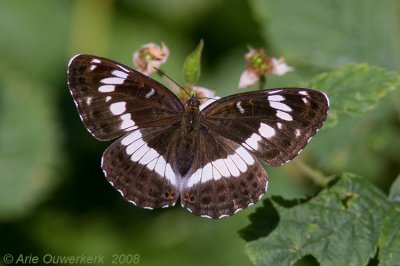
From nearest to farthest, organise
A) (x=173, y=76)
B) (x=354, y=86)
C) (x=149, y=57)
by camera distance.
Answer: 1. (x=354, y=86)
2. (x=149, y=57)
3. (x=173, y=76)

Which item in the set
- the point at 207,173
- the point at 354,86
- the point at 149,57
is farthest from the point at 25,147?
the point at 354,86

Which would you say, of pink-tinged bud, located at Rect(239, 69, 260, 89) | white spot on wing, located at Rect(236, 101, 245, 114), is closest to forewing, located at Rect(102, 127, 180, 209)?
white spot on wing, located at Rect(236, 101, 245, 114)

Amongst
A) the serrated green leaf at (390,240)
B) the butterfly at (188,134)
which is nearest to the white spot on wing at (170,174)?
the butterfly at (188,134)

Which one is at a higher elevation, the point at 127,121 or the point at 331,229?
the point at 127,121

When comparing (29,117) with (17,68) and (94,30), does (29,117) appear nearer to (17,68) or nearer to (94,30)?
(17,68)

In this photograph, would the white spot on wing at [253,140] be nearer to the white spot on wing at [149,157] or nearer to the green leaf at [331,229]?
the green leaf at [331,229]

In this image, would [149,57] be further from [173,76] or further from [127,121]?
[173,76]

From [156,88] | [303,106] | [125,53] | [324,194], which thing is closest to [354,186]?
[324,194]
